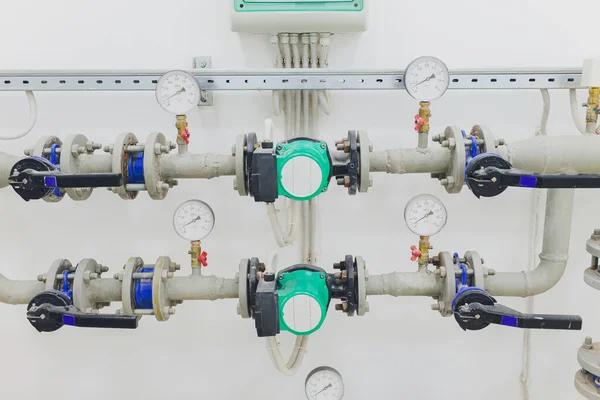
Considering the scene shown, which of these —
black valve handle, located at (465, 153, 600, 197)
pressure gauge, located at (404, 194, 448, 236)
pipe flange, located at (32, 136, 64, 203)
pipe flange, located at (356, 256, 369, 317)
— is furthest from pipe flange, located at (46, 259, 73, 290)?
black valve handle, located at (465, 153, 600, 197)

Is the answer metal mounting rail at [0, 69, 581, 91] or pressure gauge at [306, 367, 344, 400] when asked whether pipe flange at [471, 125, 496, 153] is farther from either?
pressure gauge at [306, 367, 344, 400]

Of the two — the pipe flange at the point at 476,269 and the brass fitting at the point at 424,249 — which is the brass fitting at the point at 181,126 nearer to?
the brass fitting at the point at 424,249

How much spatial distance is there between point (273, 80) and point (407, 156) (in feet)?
1.04

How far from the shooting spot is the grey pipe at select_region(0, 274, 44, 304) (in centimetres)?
93

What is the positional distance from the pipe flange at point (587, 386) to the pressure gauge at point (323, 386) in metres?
0.53

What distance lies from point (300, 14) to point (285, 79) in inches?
5.1

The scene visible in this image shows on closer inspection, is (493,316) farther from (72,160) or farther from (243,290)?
(72,160)

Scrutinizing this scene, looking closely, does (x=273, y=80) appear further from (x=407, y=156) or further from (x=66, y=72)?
(x=66, y=72)

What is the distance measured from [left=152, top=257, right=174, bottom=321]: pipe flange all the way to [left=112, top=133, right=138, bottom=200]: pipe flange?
16cm

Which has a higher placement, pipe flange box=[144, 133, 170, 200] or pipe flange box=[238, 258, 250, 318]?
pipe flange box=[144, 133, 170, 200]

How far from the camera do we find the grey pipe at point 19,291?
3.05 ft

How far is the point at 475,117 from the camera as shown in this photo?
40.3 inches

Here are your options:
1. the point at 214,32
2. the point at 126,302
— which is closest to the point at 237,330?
the point at 126,302

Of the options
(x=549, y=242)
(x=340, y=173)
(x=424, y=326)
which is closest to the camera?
(x=340, y=173)
